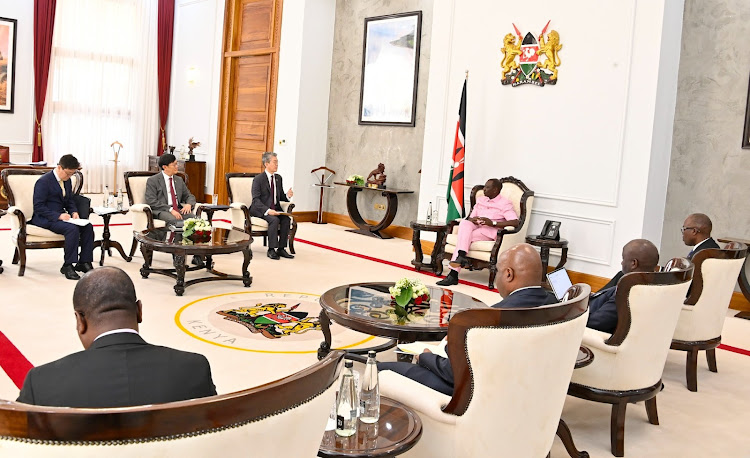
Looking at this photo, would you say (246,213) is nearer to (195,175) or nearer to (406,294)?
(406,294)

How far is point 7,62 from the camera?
12117mm

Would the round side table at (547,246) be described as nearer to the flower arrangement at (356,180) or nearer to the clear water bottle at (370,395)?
the flower arrangement at (356,180)

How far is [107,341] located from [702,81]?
689 cm

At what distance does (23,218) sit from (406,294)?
4240 millimetres

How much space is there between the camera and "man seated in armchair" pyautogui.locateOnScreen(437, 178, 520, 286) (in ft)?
25.2

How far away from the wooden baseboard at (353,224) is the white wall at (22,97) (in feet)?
17.9

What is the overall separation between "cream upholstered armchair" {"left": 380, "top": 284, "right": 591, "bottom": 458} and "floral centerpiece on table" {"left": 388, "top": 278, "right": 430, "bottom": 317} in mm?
1610

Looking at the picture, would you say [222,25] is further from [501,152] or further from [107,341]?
[107,341]

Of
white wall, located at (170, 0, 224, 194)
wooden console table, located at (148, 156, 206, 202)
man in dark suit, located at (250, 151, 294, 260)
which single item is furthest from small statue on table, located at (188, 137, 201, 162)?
man in dark suit, located at (250, 151, 294, 260)

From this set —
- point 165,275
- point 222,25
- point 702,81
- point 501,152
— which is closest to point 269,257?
point 165,275

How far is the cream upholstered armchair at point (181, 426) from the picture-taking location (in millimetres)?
1273

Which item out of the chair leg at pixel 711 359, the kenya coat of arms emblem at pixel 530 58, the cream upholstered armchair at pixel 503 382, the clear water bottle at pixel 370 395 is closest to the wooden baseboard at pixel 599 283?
the chair leg at pixel 711 359

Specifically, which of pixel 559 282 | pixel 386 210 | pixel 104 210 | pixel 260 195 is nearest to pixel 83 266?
pixel 104 210

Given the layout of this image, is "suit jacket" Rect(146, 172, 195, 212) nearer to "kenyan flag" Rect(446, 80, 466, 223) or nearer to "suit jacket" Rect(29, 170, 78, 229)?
"suit jacket" Rect(29, 170, 78, 229)
